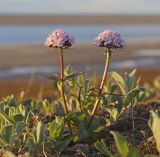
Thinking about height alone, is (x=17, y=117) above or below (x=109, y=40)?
below

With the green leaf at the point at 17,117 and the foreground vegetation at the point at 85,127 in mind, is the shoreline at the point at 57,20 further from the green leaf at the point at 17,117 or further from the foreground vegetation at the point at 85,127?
the green leaf at the point at 17,117

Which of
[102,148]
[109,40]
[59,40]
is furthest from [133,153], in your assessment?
[59,40]

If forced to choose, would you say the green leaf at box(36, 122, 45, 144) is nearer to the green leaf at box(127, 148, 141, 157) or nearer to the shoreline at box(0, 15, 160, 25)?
the green leaf at box(127, 148, 141, 157)

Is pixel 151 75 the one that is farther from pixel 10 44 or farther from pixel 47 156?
pixel 47 156

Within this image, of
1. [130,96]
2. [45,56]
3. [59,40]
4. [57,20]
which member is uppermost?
[59,40]

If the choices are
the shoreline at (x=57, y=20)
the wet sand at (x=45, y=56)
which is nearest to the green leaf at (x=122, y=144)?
the wet sand at (x=45, y=56)

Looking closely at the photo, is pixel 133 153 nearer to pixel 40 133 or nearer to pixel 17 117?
pixel 40 133
